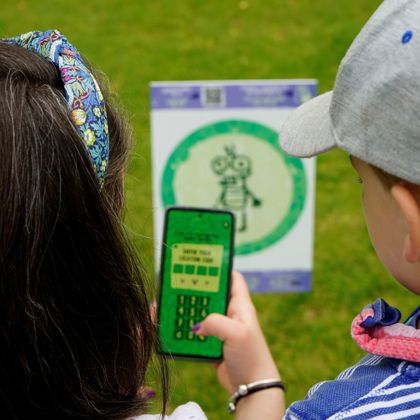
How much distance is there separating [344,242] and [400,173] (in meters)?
2.10

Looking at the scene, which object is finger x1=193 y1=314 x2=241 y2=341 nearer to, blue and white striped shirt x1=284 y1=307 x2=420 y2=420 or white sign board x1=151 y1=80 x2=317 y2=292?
blue and white striped shirt x1=284 y1=307 x2=420 y2=420

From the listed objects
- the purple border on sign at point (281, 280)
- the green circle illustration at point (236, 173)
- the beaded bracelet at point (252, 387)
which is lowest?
the beaded bracelet at point (252, 387)

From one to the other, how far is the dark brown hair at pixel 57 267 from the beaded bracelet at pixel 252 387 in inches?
11.4

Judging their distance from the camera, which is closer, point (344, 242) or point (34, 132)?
point (34, 132)

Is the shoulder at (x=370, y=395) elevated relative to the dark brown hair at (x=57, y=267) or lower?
lower

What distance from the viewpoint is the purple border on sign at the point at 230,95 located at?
6.81 feet

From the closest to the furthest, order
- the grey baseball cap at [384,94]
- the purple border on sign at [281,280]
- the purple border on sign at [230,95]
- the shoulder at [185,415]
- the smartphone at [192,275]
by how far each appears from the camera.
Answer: the grey baseball cap at [384,94]
the shoulder at [185,415]
the smartphone at [192,275]
the purple border on sign at [230,95]
the purple border on sign at [281,280]

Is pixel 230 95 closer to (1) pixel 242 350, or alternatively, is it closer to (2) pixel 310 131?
(1) pixel 242 350

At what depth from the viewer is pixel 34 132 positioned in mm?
832

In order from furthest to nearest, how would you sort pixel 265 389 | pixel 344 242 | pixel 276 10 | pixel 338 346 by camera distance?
pixel 276 10
pixel 344 242
pixel 338 346
pixel 265 389

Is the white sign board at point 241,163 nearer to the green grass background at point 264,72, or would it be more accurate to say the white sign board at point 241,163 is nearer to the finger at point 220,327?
the green grass background at point 264,72

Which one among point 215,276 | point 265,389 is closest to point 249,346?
point 265,389

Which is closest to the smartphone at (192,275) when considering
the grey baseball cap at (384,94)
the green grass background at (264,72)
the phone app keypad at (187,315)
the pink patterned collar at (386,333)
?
the phone app keypad at (187,315)

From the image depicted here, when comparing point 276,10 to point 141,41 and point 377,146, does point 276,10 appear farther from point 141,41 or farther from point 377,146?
point 377,146
